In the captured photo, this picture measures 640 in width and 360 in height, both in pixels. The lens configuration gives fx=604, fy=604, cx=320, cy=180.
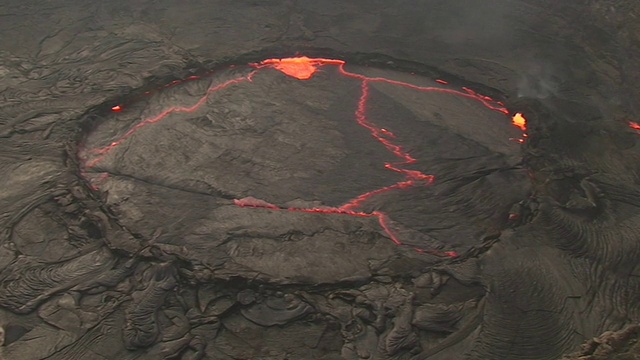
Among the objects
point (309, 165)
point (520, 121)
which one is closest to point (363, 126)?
point (309, 165)

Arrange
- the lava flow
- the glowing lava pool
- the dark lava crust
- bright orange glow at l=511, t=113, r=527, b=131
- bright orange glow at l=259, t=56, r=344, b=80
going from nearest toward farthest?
the dark lava crust, the glowing lava pool, the lava flow, bright orange glow at l=511, t=113, r=527, b=131, bright orange glow at l=259, t=56, r=344, b=80

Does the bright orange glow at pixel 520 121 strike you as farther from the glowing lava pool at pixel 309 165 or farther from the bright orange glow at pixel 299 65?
the bright orange glow at pixel 299 65

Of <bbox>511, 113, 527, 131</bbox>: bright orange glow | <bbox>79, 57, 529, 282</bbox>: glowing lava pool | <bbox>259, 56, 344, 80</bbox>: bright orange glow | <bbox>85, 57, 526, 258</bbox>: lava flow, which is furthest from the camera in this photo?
<bbox>259, 56, 344, 80</bbox>: bright orange glow

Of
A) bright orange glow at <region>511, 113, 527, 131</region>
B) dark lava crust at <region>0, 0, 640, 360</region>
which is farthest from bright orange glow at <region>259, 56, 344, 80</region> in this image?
bright orange glow at <region>511, 113, 527, 131</region>

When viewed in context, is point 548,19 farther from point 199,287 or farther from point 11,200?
point 11,200

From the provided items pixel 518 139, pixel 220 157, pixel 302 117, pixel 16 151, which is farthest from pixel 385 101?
pixel 16 151

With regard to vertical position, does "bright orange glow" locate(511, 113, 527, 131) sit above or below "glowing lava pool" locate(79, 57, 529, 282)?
above

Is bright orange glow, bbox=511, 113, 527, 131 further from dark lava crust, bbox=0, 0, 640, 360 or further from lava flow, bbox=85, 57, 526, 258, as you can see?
dark lava crust, bbox=0, 0, 640, 360
